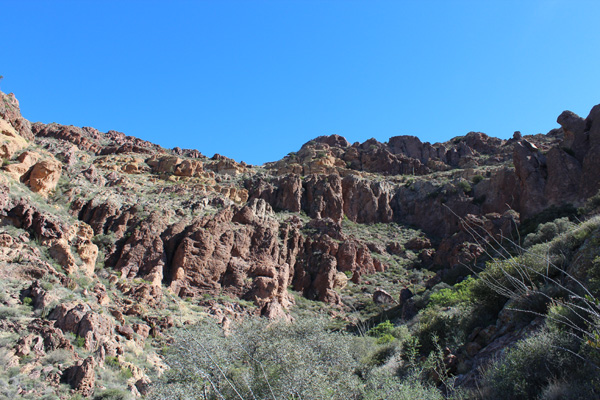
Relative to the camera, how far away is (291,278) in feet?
121

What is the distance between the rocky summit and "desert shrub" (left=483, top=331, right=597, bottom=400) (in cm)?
3

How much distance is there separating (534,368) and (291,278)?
1232 inches

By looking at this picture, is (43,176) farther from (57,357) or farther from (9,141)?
(57,357)

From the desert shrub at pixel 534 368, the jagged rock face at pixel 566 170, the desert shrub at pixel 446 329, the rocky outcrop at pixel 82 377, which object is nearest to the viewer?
the desert shrub at pixel 534 368

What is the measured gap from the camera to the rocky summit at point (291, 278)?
8.45m

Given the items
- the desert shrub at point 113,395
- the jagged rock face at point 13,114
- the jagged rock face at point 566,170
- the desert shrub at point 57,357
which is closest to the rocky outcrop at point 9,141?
the jagged rock face at point 13,114

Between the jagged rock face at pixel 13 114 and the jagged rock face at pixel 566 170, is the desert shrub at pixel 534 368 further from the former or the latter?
the jagged rock face at pixel 13 114

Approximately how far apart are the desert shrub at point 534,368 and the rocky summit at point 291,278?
3 centimetres

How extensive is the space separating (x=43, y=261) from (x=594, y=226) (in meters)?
23.9

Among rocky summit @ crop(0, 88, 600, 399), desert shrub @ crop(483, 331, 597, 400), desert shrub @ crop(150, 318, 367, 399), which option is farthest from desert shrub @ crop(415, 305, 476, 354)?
desert shrub @ crop(483, 331, 597, 400)

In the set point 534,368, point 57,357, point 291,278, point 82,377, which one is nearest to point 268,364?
point 82,377

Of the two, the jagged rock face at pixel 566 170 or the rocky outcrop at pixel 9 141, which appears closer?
the jagged rock face at pixel 566 170

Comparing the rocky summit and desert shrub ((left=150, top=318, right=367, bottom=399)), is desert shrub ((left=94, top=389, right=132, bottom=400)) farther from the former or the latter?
desert shrub ((left=150, top=318, right=367, bottom=399))

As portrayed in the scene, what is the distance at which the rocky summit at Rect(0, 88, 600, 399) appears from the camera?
27.7ft
